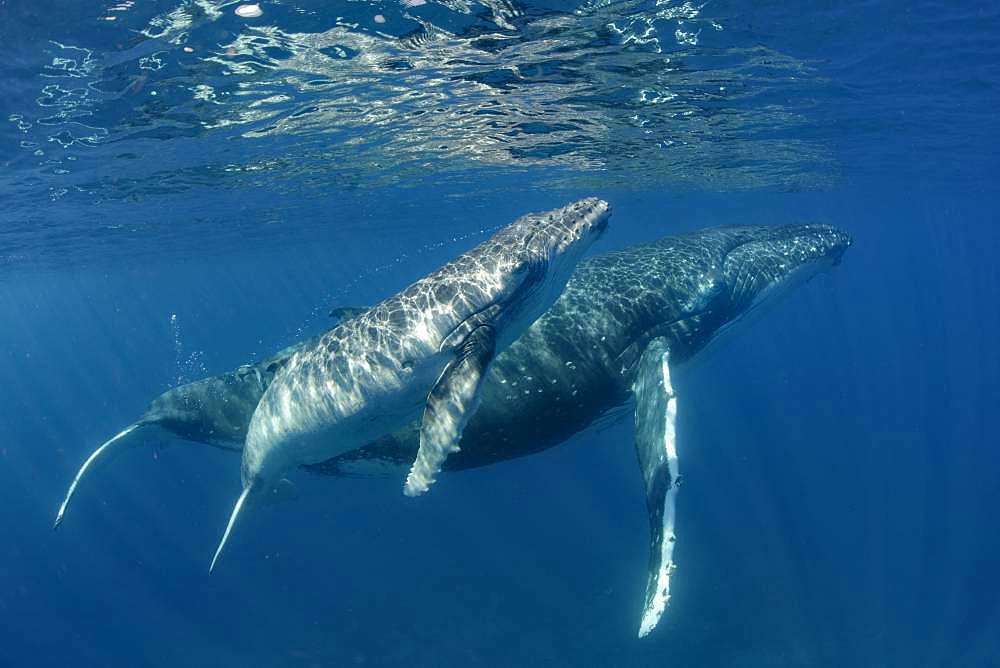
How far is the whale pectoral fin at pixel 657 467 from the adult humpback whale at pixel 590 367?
3cm

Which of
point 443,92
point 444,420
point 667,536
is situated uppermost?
point 443,92

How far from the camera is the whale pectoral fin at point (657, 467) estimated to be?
24.4 ft

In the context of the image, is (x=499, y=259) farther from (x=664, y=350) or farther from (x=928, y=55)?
(x=928, y=55)

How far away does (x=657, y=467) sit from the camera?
27.7 ft

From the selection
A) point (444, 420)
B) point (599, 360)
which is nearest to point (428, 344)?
point (444, 420)

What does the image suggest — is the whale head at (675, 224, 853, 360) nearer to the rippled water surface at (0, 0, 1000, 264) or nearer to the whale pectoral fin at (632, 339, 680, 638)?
the whale pectoral fin at (632, 339, 680, 638)

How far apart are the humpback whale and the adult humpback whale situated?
1.71 m

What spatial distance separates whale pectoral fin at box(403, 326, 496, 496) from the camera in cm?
712

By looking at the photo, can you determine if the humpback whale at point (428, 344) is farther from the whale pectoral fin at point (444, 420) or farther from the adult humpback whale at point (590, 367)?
the adult humpback whale at point (590, 367)

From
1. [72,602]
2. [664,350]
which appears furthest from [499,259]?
[72,602]

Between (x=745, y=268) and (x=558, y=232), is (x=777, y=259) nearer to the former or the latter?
(x=745, y=268)

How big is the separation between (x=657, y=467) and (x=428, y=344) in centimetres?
355

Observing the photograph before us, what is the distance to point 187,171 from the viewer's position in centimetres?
2448

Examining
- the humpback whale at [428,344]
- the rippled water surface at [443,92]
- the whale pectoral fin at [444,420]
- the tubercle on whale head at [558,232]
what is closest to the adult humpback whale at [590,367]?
the humpback whale at [428,344]
